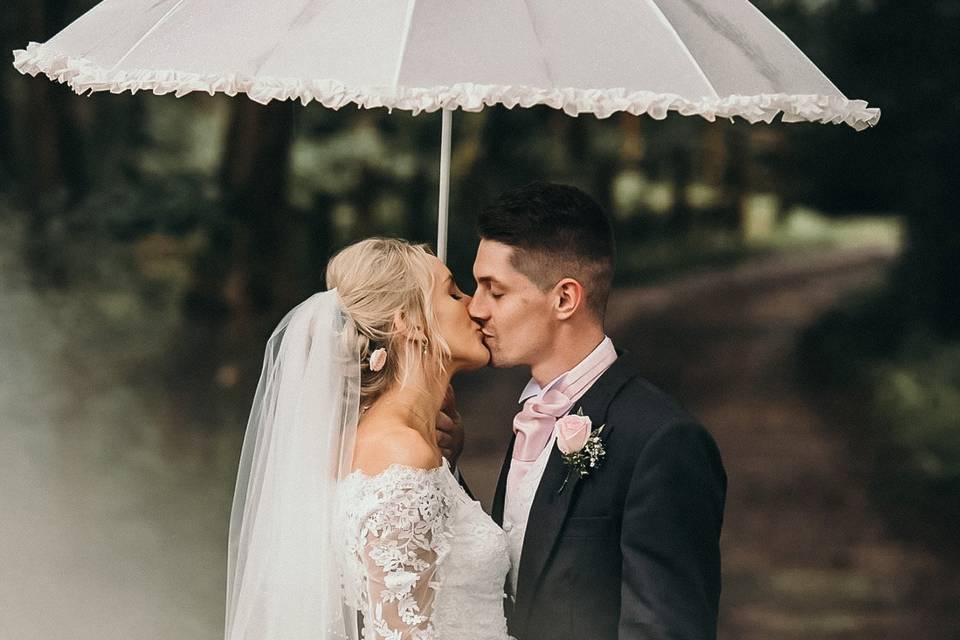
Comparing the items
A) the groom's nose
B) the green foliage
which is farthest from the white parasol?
the green foliage

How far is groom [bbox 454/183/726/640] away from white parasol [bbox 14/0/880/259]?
1.68 ft

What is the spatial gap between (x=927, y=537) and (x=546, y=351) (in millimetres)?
4008

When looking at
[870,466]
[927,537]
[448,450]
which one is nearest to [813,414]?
[870,466]

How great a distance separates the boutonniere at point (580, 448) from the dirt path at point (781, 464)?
352 cm

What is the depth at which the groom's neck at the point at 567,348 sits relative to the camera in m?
2.73

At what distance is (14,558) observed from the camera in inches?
224

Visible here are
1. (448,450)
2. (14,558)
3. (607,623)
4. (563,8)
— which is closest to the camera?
(563,8)

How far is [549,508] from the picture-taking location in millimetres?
2590

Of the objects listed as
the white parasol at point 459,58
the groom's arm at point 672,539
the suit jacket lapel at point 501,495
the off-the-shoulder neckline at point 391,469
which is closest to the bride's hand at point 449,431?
the suit jacket lapel at point 501,495

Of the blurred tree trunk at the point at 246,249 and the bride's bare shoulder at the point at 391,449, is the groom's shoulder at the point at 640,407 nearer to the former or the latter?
the bride's bare shoulder at the point at 391,449

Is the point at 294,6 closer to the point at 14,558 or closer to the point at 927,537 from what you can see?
the point at 14,558

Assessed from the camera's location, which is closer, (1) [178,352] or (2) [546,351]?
(2) [546,351]

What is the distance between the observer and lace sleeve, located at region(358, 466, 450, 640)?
2.41 metres

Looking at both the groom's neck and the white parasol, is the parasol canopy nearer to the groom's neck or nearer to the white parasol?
the white parasol
